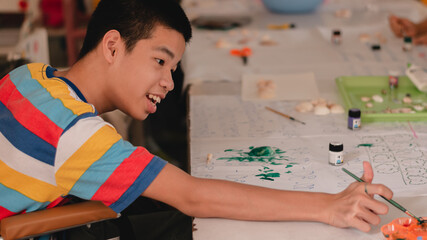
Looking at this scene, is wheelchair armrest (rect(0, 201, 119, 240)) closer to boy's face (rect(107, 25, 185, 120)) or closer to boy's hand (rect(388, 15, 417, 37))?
boy's face (rect(107, 25, 185, 120))

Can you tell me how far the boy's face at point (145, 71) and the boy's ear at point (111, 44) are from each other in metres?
0.02

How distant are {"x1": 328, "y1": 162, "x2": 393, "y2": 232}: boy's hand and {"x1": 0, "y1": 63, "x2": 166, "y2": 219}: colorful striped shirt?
375 mm

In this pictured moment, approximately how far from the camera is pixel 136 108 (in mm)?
1295

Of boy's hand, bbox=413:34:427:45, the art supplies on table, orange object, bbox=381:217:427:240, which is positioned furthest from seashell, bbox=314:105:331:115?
boy's hand, bbox=413:34:427:45

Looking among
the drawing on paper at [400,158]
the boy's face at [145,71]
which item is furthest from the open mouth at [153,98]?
the drawing on paper at [400,158]

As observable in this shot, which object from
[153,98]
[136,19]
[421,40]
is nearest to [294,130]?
[153,98]

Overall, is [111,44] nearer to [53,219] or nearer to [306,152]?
[53,219]

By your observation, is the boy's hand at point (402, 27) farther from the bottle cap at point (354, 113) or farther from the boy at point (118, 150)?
the boy at point (118, 150)

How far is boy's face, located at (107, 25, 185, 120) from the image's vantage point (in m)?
1.25

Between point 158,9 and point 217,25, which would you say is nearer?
point 158,9

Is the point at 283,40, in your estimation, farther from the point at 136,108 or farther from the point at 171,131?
the point at 136,108

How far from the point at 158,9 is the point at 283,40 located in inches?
59.4

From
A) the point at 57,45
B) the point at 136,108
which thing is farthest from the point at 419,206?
the point at 57,45

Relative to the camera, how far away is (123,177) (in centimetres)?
108
